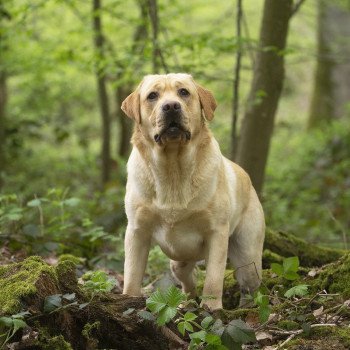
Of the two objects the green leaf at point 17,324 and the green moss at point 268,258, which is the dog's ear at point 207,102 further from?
the green leaf at point 17,324

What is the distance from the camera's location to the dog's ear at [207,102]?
491 cm

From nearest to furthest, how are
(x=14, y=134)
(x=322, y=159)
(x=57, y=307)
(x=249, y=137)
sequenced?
1. (x=57, y=307)
2. (x=249, y=137)
3. (x=14, y=134)
4. (x=322, y=159)

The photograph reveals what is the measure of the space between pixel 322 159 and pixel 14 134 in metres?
6.97

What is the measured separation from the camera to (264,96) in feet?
25.4

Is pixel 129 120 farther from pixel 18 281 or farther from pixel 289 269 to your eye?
pixel 18 281

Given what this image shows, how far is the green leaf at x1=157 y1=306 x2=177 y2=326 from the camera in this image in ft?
11.1

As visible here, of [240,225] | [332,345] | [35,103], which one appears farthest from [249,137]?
[35,103]

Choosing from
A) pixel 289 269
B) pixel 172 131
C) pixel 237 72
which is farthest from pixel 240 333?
pixel 237 72

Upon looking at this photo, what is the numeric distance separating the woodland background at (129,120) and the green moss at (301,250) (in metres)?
0.03

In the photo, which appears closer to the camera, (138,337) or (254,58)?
(138,337)

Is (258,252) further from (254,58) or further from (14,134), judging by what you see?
(14,134)

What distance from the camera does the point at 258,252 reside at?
5.58 metres

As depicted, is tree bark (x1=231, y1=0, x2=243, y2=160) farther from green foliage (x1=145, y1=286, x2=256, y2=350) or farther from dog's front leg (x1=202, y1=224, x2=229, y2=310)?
green foliage (x1=145, y1=286, x2=256, y2=350)

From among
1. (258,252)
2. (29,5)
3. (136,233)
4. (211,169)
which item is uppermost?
(29,5)
